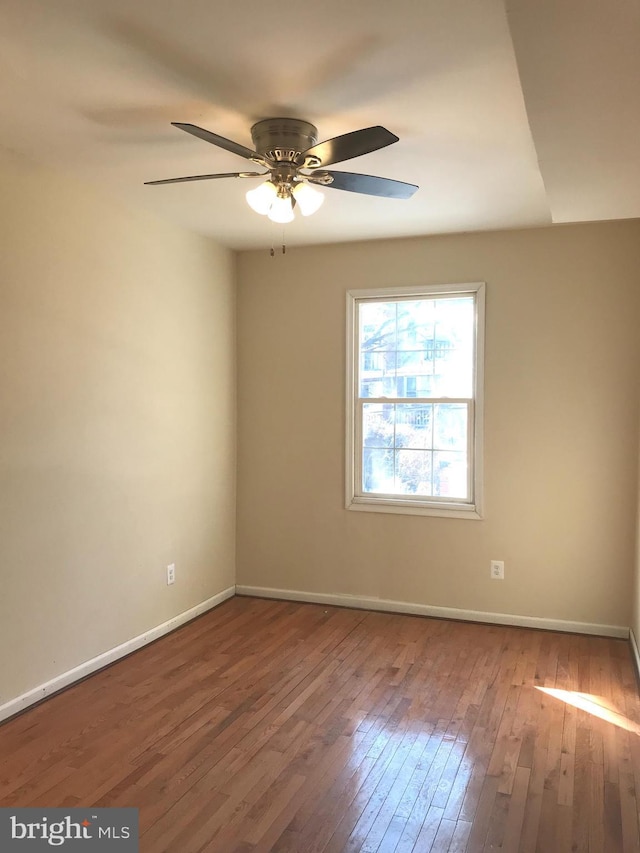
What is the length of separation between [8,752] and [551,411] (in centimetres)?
338

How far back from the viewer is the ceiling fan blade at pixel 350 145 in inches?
85.4

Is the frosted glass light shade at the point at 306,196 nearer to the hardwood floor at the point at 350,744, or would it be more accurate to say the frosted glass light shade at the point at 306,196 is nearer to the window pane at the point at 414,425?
the window pane at the point at 414,425

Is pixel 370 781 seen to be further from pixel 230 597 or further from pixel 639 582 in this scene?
pixel 230 597

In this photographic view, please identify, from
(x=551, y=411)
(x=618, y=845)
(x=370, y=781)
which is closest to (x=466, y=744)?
(x=370, y=781)

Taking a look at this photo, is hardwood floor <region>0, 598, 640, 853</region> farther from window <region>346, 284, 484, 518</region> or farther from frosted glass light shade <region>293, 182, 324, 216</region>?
frosted glass light shade <region>293, 182, 324, 216</region>

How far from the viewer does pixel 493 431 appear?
14.3 feet

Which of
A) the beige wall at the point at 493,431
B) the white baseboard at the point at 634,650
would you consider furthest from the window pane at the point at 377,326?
the white baseboard at the point at 634,650

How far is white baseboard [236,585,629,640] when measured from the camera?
164 inches

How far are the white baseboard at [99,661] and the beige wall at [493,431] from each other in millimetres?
613

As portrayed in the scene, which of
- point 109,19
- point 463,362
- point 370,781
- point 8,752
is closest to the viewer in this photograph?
point 109,19

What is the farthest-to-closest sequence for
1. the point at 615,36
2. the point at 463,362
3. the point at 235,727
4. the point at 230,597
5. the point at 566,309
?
the point at 230,597
the point at 463,362
the point at 566,309
the point at 235,727
the point at 615,36

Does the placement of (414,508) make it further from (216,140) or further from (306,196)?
(216,140)

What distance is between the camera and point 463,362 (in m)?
4.45

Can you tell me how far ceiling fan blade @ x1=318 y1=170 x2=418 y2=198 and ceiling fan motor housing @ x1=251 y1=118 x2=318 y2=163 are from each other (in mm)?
133
